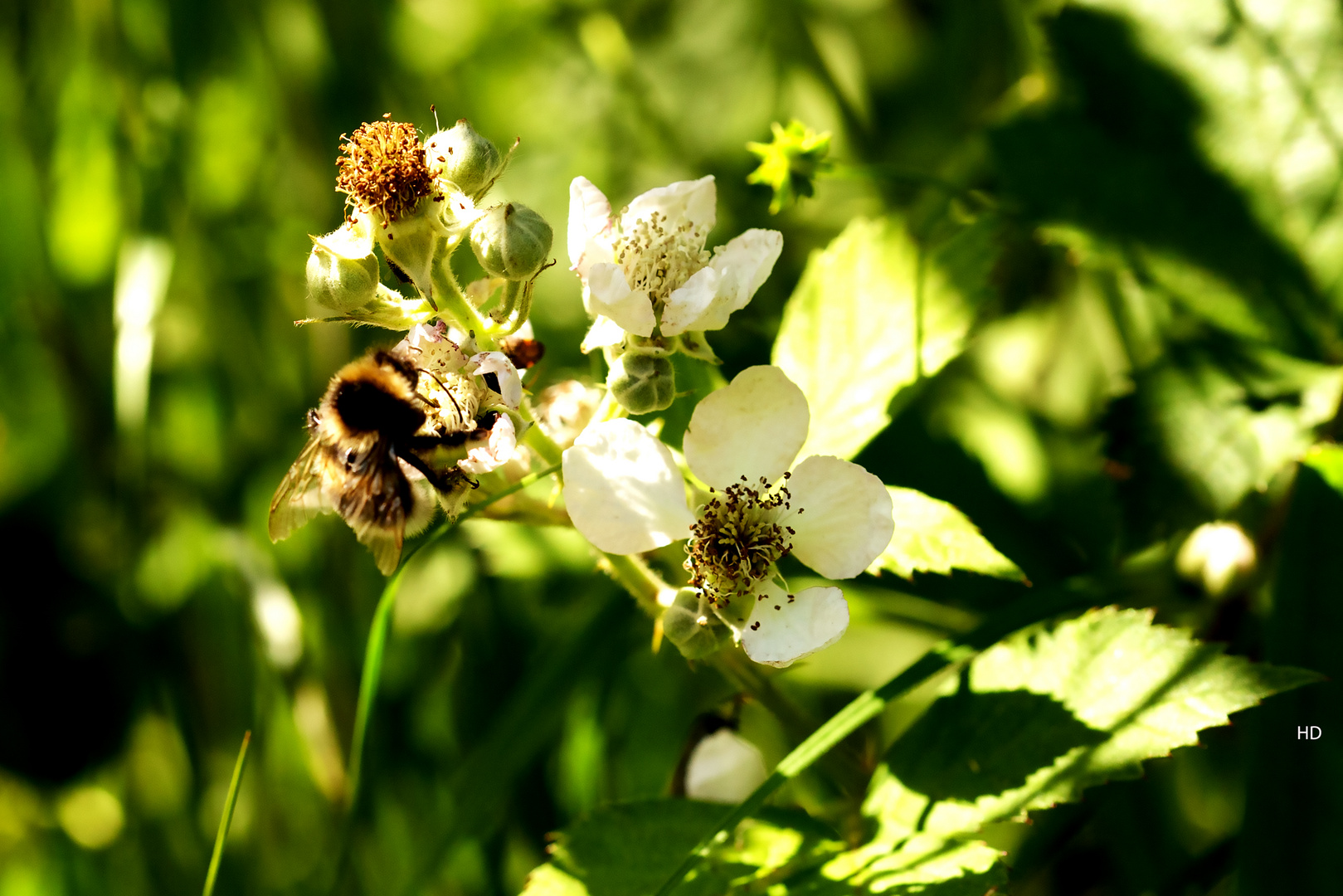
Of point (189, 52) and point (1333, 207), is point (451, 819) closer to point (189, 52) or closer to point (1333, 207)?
point (1333, 207)

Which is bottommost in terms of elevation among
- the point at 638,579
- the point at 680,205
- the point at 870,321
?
the point at 638,579

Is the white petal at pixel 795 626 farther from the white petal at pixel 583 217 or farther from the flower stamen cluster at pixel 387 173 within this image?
the flower stamen cluster at pixel 387 173

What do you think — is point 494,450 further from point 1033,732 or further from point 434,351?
point 1033,732

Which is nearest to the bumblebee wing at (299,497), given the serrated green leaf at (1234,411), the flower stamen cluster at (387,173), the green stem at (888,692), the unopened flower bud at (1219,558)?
the flower stamen cluster at (387,173)

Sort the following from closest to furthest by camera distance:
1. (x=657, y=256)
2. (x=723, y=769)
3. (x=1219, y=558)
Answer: (x=657, y=256) → (x=723, y=769) → (x=1219, y=558)

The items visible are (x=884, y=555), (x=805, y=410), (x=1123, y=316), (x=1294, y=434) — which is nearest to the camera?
(x=805, y=410)

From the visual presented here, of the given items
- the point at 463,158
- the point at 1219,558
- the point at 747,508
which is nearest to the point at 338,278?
the point at 463,158

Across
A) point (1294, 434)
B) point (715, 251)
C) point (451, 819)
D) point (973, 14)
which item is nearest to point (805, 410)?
point (715, 251)
